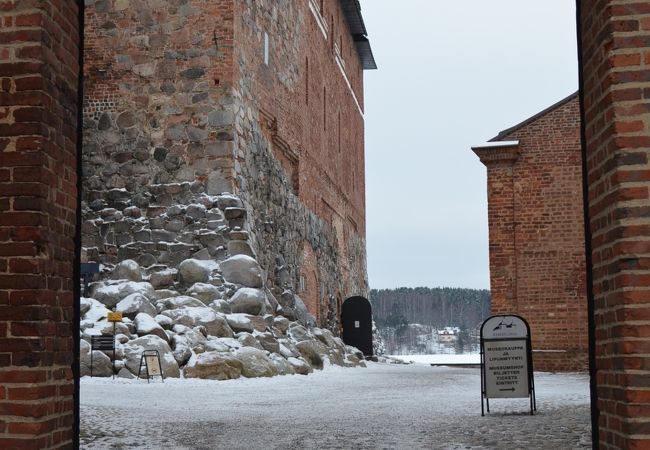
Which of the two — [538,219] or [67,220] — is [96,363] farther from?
[67,220]

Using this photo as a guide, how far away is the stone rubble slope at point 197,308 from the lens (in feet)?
48.1

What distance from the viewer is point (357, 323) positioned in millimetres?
31031

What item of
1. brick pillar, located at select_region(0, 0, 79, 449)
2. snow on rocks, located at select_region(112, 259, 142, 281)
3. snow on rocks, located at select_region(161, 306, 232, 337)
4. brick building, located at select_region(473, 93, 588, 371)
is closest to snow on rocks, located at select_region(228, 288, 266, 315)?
snow on rocks, located at select_region(161, 306, 232, 337)

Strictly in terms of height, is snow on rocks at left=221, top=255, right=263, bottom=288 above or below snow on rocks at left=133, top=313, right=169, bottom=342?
above

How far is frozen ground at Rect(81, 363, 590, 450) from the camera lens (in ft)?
23.2

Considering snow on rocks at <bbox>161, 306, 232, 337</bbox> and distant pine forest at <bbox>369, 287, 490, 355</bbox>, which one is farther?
distant pine forest at <bbox>369, 287, 490, 355</bbox>

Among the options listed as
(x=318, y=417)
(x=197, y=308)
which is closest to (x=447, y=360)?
(x=197, y=308)

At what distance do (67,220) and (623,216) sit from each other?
2784 millimetres

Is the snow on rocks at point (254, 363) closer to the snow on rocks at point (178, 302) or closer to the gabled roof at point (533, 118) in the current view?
the snow on rocks at point (178, 302)

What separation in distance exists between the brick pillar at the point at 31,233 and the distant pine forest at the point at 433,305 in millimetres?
88064

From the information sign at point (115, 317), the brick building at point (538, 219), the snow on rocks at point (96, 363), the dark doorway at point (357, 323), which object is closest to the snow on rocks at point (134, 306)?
the information sign at point (115, 317)

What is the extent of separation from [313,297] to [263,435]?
1834 cm

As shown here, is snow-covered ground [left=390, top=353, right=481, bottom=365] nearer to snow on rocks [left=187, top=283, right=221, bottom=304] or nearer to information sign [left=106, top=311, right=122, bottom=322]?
snow on rocks [left=187, top=283, right=221, bottom=304]

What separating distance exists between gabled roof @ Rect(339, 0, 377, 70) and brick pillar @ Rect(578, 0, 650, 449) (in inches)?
1230
